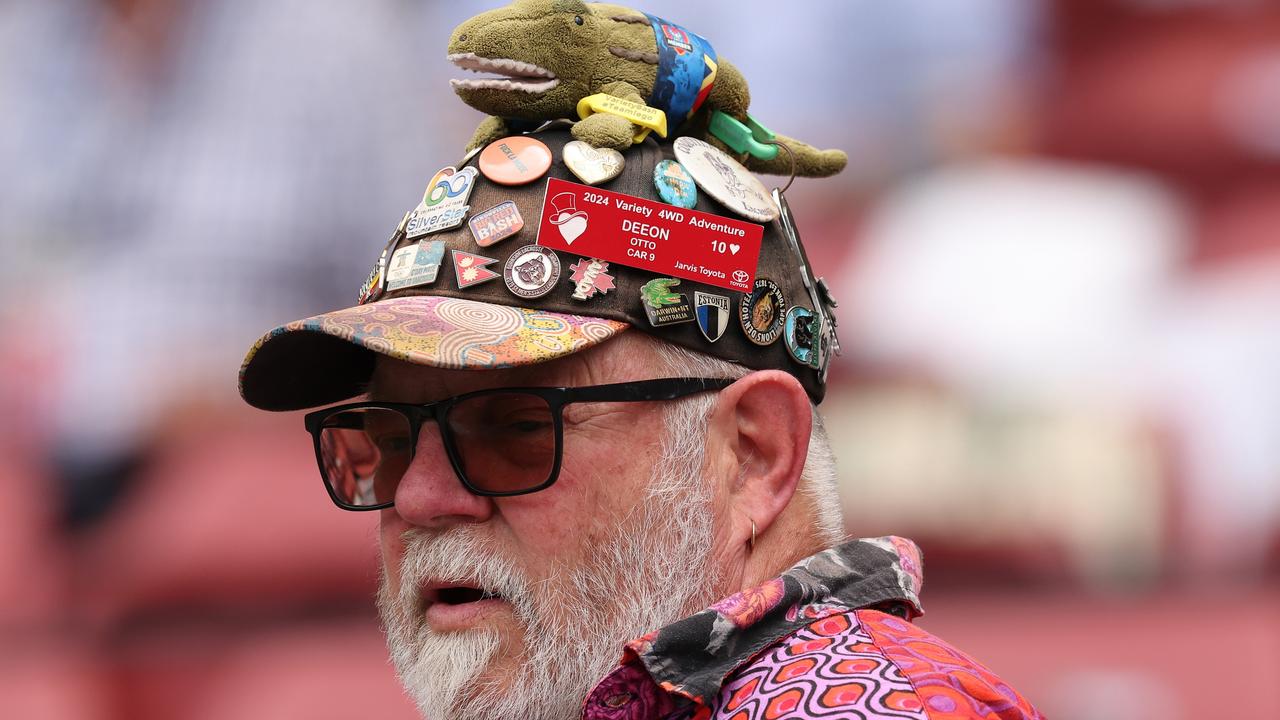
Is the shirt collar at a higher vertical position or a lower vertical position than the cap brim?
lower

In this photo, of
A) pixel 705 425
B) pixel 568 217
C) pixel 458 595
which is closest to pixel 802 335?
pixel 705 425

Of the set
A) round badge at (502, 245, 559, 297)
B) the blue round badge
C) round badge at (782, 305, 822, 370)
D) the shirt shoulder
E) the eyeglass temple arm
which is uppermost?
the blue round badge

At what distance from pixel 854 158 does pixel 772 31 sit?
2.15 ft

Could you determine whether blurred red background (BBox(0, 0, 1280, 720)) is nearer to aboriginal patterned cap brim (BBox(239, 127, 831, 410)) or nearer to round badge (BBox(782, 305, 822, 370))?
round badge (BBox(782, 305, 822, 370))

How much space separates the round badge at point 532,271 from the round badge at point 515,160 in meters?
0.12

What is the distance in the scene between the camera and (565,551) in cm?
160

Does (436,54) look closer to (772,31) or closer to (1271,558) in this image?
(772,31)

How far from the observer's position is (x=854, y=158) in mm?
5199

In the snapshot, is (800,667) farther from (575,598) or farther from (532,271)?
(532,271)

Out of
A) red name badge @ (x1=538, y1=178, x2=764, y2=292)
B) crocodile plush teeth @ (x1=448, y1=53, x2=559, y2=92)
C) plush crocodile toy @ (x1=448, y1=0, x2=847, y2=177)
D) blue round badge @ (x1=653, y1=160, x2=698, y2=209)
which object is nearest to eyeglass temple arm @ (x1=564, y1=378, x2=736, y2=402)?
red name badge @ (x1=538, y1=178, x2=764, y2=292)

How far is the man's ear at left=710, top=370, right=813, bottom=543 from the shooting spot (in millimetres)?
1679

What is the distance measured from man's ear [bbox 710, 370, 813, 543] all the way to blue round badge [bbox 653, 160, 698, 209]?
26 centimetres

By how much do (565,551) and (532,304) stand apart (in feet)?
1.08

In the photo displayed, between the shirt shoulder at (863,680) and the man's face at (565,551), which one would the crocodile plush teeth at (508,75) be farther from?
the shirt shoulder at (863,680)
